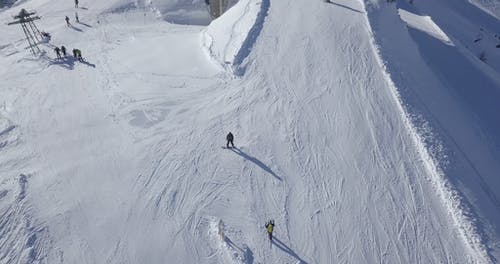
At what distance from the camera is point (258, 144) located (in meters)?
19.5

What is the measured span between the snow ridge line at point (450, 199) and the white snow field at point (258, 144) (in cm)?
7

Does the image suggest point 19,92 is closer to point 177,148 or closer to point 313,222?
point 177,148

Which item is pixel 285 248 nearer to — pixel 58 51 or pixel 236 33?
pixel 236 33

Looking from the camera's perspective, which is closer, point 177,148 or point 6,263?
point 6,263

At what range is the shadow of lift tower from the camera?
3609 cm

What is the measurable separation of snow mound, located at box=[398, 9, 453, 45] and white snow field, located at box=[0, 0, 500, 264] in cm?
26

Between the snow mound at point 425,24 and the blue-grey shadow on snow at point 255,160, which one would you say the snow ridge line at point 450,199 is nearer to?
the blue-grey shadow on snow at point 255,160

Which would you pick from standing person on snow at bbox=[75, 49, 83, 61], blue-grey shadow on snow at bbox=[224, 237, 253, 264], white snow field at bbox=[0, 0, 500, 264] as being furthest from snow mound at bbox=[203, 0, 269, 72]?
blue-grey shadow on snow at bbox=[224, 237, 253, 264]

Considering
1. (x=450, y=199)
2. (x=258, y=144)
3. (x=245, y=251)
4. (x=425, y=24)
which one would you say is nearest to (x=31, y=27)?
(x=258, y=144)

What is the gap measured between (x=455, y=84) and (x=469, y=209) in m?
10.5

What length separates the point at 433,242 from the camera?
15945 mm

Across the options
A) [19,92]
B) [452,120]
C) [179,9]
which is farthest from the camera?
[179,9]

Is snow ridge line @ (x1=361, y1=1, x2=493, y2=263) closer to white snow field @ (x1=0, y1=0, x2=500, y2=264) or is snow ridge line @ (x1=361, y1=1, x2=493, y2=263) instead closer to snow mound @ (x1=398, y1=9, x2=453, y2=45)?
white snow field @ (x1=0, y1=0, x2=500, y2=264)

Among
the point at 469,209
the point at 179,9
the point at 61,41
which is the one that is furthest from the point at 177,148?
the point at 179,9
